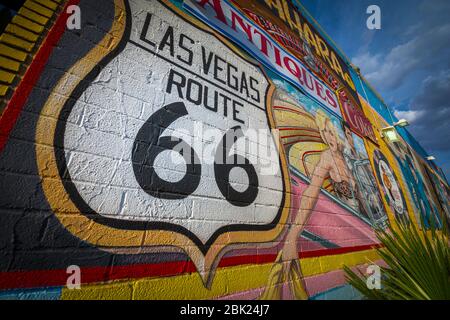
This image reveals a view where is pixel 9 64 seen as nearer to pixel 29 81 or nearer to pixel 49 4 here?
pixel 29 81

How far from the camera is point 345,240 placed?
99.3 inches

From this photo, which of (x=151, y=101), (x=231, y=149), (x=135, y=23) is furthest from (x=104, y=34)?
(x=231, y=149)

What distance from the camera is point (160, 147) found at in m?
1.31

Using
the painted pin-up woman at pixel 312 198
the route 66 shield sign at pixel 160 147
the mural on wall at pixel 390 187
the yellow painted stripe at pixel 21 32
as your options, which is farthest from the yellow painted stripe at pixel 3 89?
the mural on wall at pixel 390 187

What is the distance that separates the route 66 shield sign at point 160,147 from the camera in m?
1.00

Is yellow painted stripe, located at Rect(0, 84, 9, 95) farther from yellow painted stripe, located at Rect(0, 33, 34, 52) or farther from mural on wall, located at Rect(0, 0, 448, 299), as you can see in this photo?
yellow painted stripe, located at Rect(0, 33, 34, 52)

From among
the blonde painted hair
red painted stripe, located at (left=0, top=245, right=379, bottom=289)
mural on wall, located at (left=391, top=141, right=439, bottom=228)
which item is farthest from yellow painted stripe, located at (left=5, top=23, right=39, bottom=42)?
mural on wall, located at (left=391, top=141, right=439, bottom=228)

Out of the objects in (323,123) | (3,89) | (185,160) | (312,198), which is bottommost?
(312,198)

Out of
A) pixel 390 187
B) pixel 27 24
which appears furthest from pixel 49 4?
pixel 390 187

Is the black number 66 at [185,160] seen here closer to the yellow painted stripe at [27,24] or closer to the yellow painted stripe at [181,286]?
Result: the yellow painted stripe at [181,286]

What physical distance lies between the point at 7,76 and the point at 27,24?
0.30 m

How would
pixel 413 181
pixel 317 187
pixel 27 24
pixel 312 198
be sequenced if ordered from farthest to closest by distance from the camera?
pixel 413 181 < pixel 317 187 < pixel 312 198 < pixel 27 24

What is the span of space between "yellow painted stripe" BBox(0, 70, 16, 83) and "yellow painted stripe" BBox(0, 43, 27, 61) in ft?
0.28

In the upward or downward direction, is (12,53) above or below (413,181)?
below
